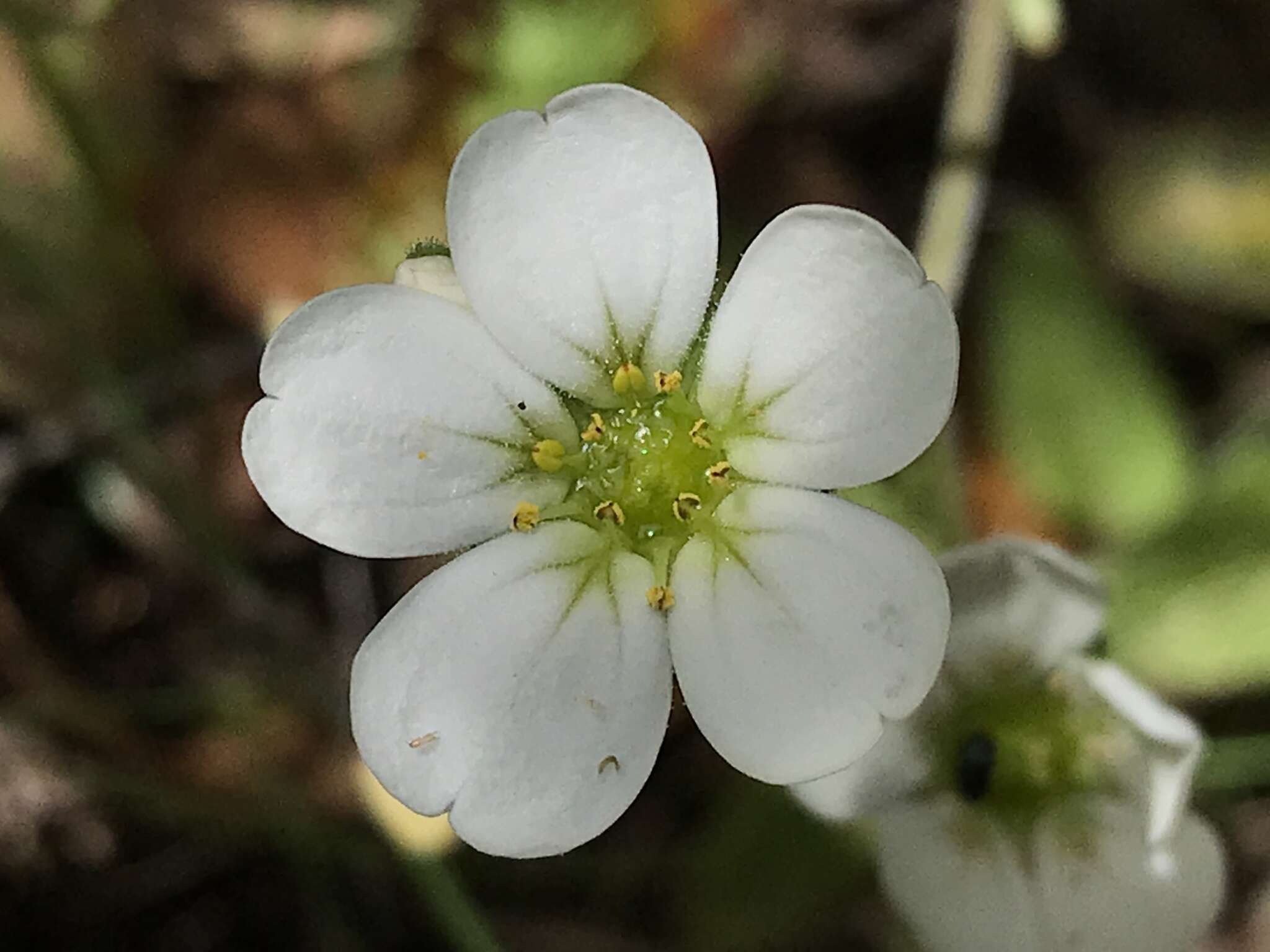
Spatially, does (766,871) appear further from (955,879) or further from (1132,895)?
(1132,895)

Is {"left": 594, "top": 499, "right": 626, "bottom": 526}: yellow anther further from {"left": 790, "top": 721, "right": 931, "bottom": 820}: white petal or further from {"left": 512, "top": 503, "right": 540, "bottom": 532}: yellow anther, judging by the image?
{"left": 790, "top": 721, "right": 931, "bottom": 820}: white petal

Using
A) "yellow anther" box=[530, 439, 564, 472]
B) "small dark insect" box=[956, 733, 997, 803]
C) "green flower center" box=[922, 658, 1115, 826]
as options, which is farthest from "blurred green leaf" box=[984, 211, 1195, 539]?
"yellow anther" box=[530, 439, 564, 472]

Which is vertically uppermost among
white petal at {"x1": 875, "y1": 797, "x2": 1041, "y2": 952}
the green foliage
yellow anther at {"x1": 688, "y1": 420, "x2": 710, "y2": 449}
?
the green foliage

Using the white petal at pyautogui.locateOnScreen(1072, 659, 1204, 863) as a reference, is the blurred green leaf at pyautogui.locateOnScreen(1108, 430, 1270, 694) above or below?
below

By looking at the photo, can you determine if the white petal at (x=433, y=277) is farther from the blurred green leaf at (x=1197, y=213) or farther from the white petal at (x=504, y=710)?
the blurred green leaf at (x=1197, y=213)

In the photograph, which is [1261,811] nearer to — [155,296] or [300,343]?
[300,343]

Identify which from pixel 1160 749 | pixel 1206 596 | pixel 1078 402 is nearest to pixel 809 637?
pixel 1160 749
